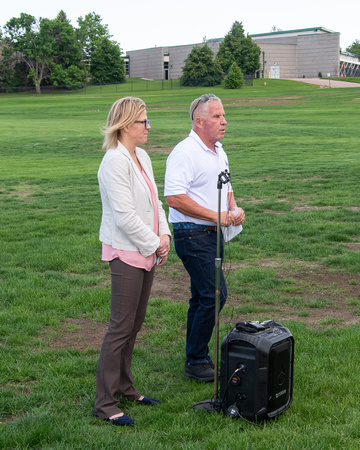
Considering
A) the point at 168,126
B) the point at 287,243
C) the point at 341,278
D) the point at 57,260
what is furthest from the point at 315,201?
the point at 168,126

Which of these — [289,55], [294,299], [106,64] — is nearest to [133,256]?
[294,299]

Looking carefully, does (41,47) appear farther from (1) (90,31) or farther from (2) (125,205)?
(2) (125,205)

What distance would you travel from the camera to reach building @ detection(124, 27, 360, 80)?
9625 centimetres

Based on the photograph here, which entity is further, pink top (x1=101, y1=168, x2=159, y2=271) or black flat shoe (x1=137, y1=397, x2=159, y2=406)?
black flat shoe (x1=137, y1=397, x2=159, y2=406)

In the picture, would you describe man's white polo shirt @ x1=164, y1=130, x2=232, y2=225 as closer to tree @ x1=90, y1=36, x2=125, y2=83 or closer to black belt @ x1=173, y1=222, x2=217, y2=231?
black belt @ x1=173, y1=222, x2=217, y2=231

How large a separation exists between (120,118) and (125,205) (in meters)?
0.60

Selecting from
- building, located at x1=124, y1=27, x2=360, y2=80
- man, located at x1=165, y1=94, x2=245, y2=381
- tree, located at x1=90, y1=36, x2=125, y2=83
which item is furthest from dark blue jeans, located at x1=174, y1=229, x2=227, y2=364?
building, located at x1=124, y1=27, x2=360, y2=80

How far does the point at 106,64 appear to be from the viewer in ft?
289

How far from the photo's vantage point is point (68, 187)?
48.2 feet

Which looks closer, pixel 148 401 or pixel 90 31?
pixel 148 401

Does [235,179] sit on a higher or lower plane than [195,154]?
lower

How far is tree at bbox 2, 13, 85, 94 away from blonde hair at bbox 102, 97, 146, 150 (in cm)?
8342

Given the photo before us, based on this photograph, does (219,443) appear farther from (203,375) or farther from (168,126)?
(168,126)

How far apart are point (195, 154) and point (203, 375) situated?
5.75ft
